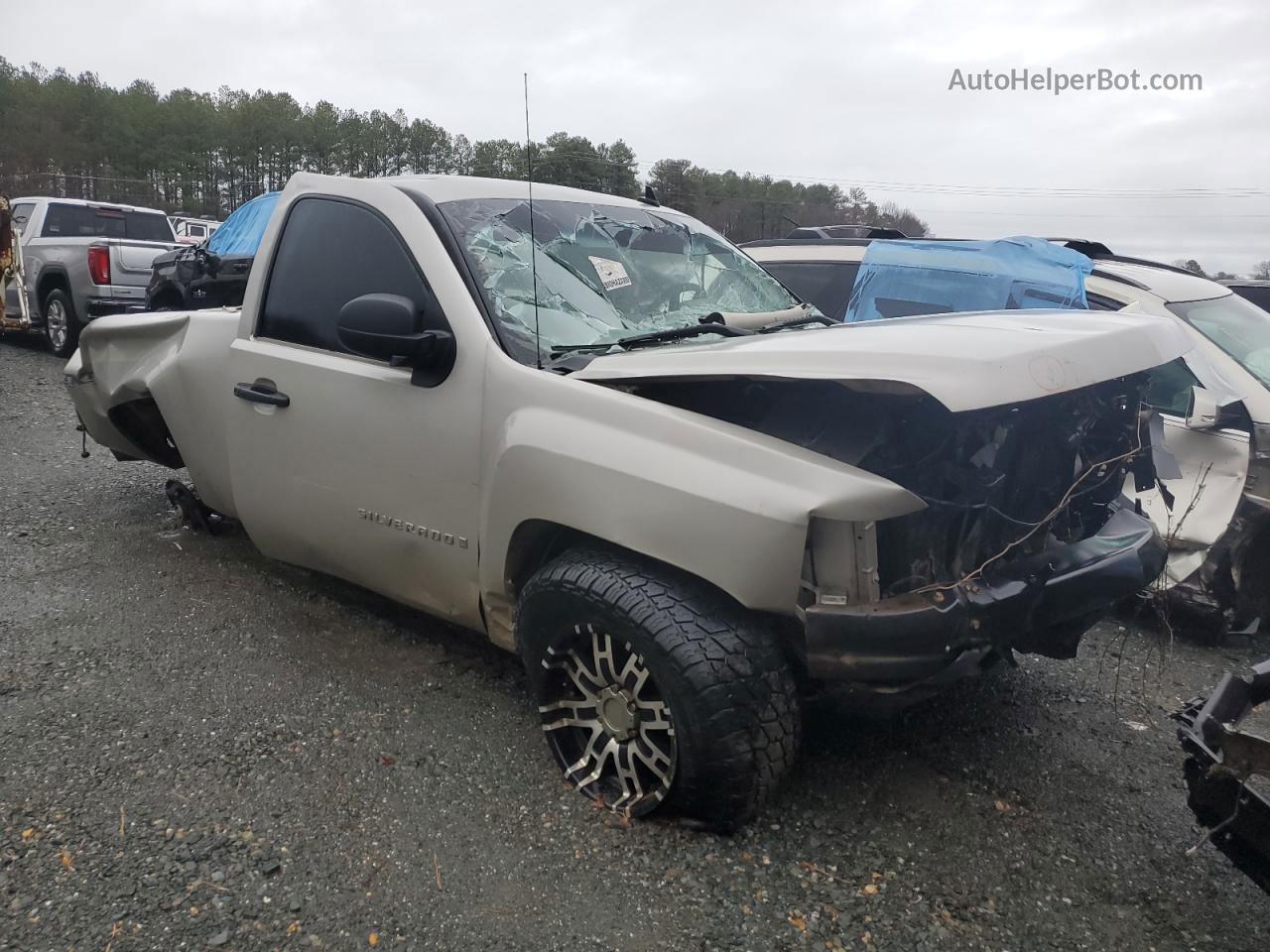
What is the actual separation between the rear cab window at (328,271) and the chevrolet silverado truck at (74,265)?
8.72 metres

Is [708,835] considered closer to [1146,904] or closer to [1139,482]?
[1146,904]

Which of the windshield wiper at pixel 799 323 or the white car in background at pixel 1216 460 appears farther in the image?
the white car in background at pixel 1216 460

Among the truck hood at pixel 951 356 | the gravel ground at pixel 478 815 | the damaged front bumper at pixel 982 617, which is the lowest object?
the gravel ground at pixel 478 815

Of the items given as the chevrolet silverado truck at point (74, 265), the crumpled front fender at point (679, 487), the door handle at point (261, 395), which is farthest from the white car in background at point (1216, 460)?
the chevrolet silverado truck at point (74, 265)

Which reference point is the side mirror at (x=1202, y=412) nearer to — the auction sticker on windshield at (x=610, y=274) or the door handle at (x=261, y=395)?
the auction sticker on windshield at (x=610, y=274)

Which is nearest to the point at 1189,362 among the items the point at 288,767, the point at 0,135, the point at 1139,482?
the point at 1139,482

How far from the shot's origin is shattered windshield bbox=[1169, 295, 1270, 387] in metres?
4.31

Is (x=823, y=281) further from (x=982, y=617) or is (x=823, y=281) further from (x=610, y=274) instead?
(x=982, y=617)

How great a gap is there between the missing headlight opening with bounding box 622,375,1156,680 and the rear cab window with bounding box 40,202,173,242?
1198 cm

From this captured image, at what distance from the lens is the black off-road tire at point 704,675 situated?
236 cm

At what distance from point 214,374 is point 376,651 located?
1.33 metres

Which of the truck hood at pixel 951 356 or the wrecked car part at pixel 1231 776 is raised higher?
the truck hood at pixel 951 356

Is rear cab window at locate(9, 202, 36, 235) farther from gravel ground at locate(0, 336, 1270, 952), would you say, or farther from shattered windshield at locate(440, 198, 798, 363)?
shattered windshield at locate(440, 198, 798, 363)

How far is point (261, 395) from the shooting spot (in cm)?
354
